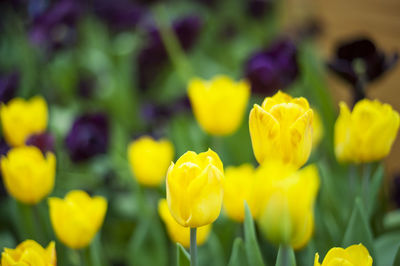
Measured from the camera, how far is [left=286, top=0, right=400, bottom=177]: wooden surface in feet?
3.19

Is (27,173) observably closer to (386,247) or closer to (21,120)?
(21,120)

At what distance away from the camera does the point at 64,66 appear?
1.42m

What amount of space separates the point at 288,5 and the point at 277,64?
3.67 ft

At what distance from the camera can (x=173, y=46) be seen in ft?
3.96

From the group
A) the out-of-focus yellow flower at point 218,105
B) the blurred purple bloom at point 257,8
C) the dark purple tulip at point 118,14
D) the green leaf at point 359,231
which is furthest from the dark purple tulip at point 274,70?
the blurred purple bloom at point 257,8

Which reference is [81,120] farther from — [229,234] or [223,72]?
[223,72]

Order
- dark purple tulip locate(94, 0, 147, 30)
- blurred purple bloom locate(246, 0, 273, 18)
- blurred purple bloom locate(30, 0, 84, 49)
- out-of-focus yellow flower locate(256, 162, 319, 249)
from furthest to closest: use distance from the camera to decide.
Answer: blurred purple bloom locate(246, 0, 273, 18), dark purple tulip locate(94, 0, 147, 30), blurred purple bloom locate(30, 0, 84, 49), out-of-focus yellow flower locate(256, 162, 319, 249)

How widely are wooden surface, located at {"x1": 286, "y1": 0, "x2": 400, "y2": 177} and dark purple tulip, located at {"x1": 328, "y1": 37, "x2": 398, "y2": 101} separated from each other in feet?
0.95

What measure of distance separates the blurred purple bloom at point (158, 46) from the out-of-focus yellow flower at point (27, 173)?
30.4 inches

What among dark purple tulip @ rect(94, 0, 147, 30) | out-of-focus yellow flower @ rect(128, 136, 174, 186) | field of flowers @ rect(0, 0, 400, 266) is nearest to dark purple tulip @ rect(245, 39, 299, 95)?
field of flowers @ rect(0, 0, 400, 266)

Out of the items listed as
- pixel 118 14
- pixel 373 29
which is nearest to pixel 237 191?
pixel 373 29

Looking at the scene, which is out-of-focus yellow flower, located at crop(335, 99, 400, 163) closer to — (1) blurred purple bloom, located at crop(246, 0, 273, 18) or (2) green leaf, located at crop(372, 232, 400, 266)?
(2) green leaf, located at crop(372, 232, 400, 266)

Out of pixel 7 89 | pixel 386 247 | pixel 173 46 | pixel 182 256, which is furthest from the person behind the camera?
pixel 173 46

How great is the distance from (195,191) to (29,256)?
0.17 meters
